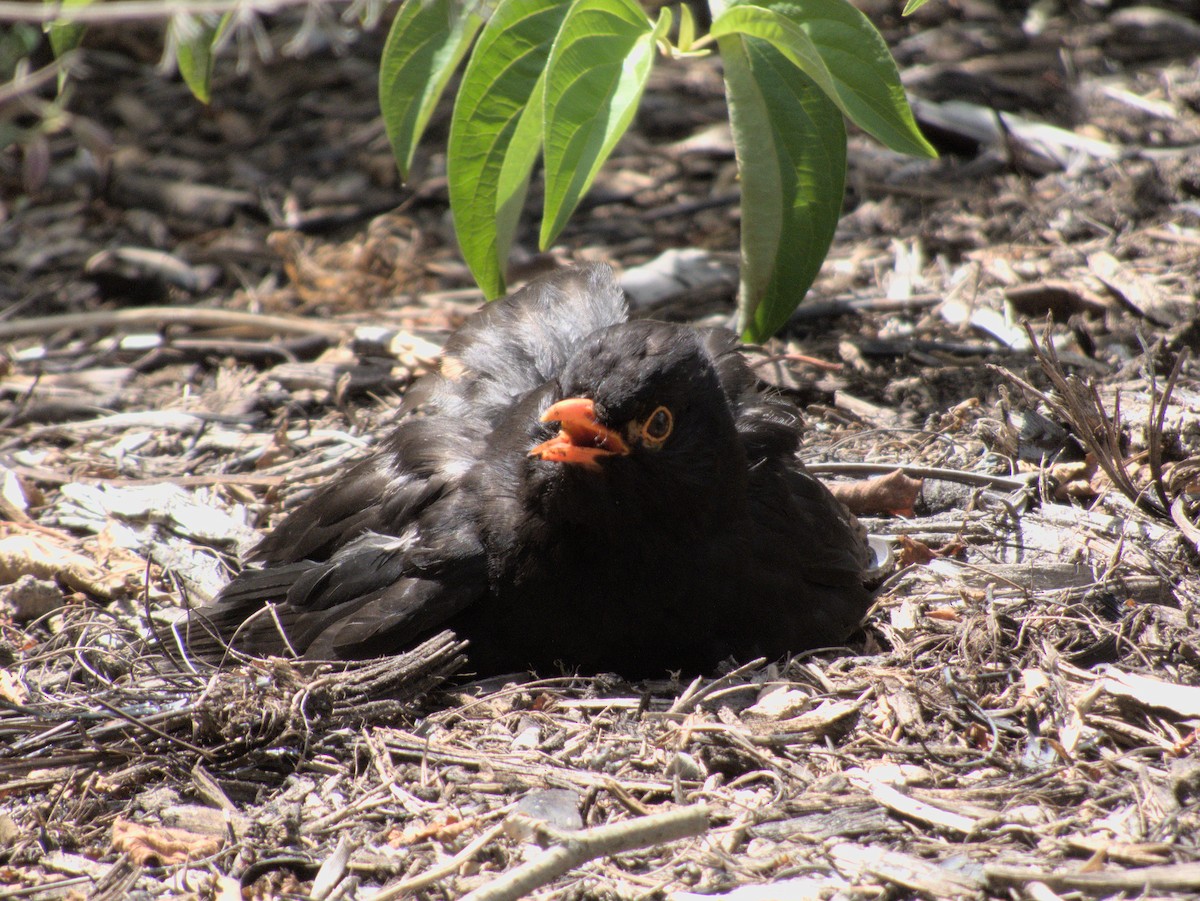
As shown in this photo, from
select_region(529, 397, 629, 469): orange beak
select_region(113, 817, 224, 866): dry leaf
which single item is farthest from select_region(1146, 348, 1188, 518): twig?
select_region(113, 817, 224, 866): dry leaf

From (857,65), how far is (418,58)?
142cm

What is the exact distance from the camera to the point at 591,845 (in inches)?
98.3

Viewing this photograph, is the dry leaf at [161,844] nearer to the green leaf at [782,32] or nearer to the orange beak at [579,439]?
the orange beak at [579,439]

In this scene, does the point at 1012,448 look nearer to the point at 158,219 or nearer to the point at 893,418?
the point at 893,418

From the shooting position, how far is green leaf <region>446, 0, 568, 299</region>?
12.5 feet

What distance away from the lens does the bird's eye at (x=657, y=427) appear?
348 centimetres

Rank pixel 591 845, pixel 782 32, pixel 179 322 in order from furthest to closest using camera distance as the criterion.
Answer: pixel 179 322 → pixel 782 32 → pixel 591 845

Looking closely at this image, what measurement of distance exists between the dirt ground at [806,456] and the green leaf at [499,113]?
475 millimetres

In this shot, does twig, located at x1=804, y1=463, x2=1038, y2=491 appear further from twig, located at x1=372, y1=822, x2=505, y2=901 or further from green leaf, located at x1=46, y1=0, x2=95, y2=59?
green leaf, located at x1=46, y1=0, x2=95, y2=59

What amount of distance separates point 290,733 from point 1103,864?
1956mm

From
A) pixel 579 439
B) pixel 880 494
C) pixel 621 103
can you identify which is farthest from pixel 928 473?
pixel 621 103

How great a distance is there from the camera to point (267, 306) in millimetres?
6086

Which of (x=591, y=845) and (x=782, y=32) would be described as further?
(x=782, y=32)

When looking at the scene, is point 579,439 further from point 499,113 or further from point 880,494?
point 880,494
